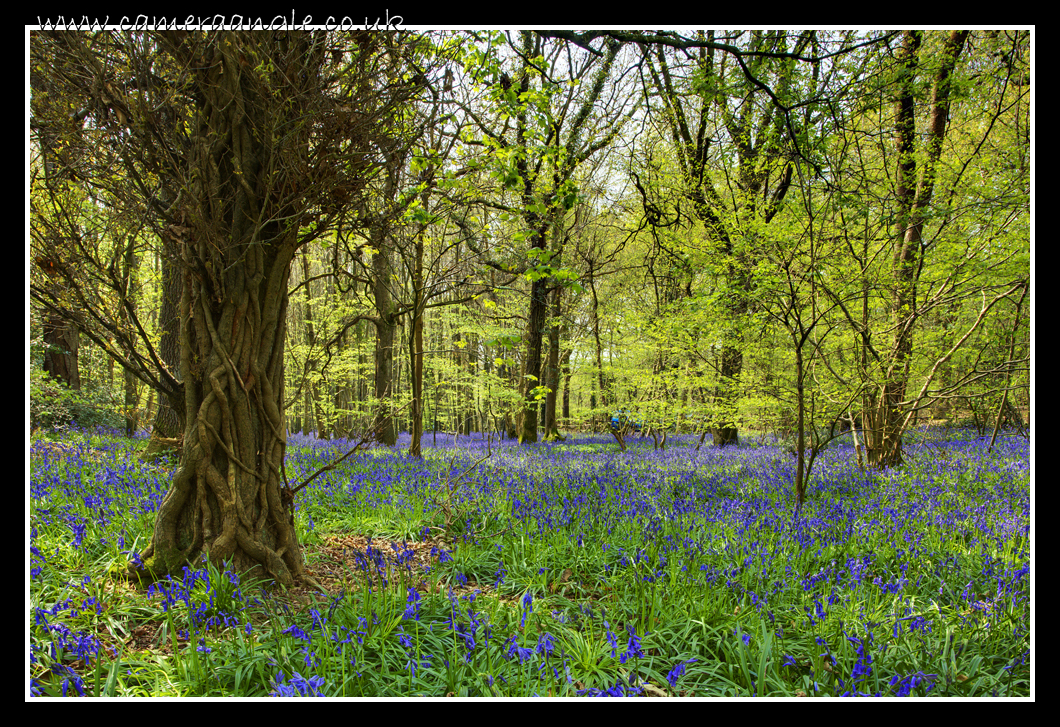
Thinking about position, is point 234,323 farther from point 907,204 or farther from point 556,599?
point 907,204

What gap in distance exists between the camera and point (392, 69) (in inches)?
105

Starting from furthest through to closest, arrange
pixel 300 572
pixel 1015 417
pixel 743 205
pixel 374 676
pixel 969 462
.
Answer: pixel 1015 417 < pixel 743 205 < pixel 969 462 < pixel 300 572 < pixel 374 676

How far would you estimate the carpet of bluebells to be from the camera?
204 cm

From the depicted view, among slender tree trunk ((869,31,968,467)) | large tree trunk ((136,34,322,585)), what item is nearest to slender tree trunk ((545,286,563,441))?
slender tree trunk ((869,31,968,467))

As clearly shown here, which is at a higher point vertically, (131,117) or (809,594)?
(131,117)

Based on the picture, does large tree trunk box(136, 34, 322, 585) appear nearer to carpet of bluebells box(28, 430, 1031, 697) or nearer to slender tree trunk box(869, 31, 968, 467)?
carpet of bluebells box(28, 430, 1031, 697)

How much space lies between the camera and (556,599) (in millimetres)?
2885

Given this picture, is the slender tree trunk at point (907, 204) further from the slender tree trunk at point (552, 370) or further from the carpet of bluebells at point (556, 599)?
the slender tree trunk at point (552, 370)

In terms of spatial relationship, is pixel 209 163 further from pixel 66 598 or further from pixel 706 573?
pixel 706 573

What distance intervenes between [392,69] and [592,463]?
621 centimetres

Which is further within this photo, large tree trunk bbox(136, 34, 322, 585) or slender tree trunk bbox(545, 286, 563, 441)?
slender tree trunk bbox(545, 286, 563, 441)

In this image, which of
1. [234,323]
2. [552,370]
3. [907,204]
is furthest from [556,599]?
[552,370]

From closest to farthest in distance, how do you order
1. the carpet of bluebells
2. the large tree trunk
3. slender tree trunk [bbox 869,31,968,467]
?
the carpet of bluebells
the large tree trunk
slender tree trunk [bbox 869,31,968,467]
